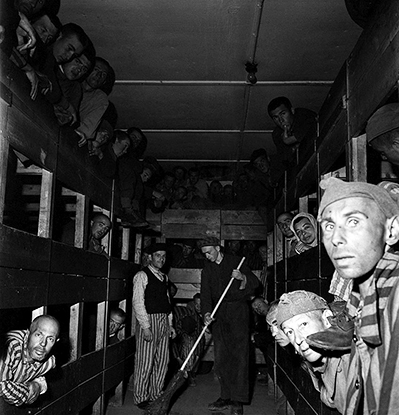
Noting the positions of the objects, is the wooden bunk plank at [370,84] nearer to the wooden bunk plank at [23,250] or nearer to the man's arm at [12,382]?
the wooden bunk plank at [23,250]

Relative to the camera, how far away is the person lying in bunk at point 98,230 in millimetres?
5926

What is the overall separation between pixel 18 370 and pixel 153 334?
131 inches

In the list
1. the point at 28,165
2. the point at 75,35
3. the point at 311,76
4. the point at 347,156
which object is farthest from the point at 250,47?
the point at 28,165

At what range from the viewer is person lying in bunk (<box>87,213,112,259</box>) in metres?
5.93

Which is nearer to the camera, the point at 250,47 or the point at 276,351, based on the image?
the point at 250,47

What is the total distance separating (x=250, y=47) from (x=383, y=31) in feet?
8.23

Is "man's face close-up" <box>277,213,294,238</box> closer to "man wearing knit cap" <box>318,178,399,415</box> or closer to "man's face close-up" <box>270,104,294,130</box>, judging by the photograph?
"man's face close-up" <box>270,104,294,130</box>

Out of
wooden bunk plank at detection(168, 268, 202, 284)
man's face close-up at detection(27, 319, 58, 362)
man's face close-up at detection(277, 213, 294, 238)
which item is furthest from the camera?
wooden bunk plank at detection(168, 268, 202, 284)

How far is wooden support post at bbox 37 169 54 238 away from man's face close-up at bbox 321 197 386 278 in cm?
305

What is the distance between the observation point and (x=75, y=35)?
170 inches

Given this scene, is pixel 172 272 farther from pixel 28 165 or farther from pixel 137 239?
pixel 28 165

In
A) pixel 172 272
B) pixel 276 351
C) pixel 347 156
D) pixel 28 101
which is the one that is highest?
pixel 28 101

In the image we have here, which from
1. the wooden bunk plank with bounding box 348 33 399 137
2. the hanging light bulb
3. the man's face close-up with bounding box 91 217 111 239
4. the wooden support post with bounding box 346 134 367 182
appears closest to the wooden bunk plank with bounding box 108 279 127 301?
the man's face close-up with bounding box 91 217 111 239

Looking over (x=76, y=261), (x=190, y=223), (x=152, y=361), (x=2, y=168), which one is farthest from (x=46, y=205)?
(x=190, y=223)
